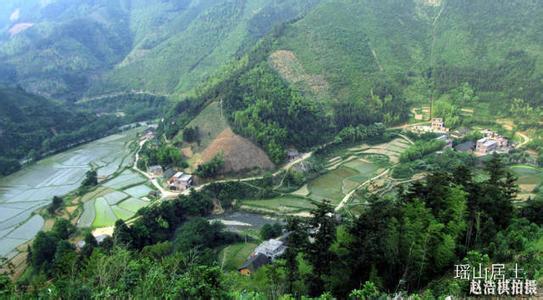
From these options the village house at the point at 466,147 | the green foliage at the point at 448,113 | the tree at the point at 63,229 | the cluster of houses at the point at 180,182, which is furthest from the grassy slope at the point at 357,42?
the tree at the point at 63,229

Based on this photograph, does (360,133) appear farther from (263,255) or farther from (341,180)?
(263,255)

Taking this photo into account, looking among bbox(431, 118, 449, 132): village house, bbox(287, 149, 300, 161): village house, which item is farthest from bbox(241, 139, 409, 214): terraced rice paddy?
bbox(431, 118, 449, 132): village house

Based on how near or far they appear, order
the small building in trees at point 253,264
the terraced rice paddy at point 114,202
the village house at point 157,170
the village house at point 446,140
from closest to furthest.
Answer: the small building in trees at point 253,264, the terraced rice paddy at point 114,202, the village house at point 157,170, the village house at point 446,140

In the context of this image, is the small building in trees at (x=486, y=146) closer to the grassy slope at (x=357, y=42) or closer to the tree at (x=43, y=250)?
the grassy slope at (x=357, y=42)

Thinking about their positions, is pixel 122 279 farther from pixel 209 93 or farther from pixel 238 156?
pixel 209 93

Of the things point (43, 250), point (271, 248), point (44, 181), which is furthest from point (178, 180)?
point (44, 181)

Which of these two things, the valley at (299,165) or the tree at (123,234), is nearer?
the valley at (299,165)
